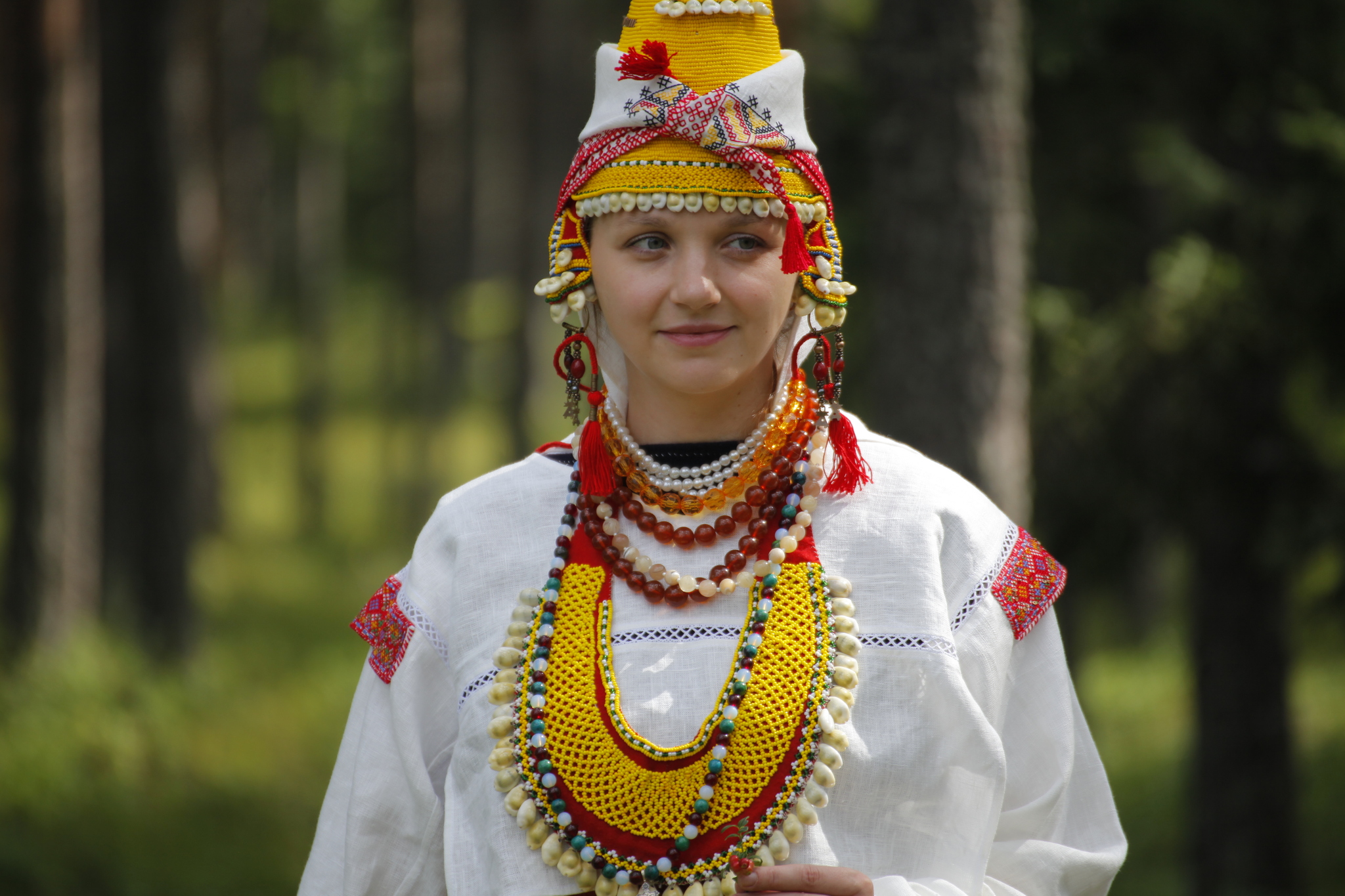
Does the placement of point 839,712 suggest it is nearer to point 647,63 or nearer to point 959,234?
point 647,63

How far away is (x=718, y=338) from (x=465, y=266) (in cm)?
1260

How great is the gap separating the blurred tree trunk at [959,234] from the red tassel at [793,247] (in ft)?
6.40

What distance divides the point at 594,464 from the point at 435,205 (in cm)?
Answer: 1203

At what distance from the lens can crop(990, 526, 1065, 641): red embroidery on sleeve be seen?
7.84ft

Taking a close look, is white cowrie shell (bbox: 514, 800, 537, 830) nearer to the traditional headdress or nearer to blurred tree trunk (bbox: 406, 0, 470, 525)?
the traditional headdress

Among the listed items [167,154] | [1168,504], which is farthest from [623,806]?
[167,154]

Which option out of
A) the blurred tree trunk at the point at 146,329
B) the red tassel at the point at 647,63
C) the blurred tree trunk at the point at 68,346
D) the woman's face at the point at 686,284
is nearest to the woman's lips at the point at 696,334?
the woman's face at the point at 686,284

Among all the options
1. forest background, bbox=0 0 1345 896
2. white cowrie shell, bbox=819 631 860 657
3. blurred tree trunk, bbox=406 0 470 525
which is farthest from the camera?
blurred tree trunk, bbox=406 0 470 525

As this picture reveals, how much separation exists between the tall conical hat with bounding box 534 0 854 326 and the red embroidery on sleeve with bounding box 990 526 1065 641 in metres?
0.53

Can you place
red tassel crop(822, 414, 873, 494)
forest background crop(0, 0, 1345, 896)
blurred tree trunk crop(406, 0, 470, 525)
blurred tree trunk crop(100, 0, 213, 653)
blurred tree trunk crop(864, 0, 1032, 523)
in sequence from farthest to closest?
blurred tree trunk crop(406, 0, 470, 525) < blurred tree trunk crop(100, 0, 213, 653) < forest background crop(0, 0, 1345, 896) < blurred tree trunk crop(864, 0, 1032, 523) < red tassel crop(822, 414, 873, 494)

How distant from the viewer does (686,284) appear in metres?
2.30

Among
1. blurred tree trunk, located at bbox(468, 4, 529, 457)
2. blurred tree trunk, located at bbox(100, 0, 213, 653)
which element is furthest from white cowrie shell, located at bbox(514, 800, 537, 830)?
blurred tree trunk, located at bbox(468, 4, 529, 457)

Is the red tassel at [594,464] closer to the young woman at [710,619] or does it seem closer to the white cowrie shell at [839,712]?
the young woman at [710,619]

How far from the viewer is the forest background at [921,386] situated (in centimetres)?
433
